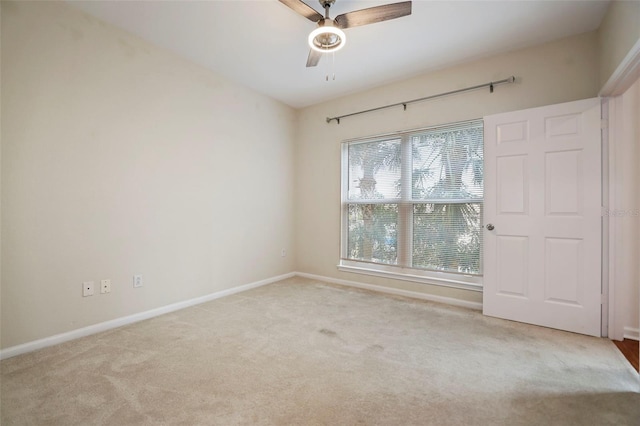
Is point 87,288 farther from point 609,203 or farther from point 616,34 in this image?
point 616,34

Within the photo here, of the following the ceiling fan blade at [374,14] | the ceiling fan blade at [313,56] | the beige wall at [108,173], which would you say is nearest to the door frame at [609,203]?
the ceiling fan blade at [374,14]

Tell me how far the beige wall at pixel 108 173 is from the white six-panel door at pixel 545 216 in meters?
3.01

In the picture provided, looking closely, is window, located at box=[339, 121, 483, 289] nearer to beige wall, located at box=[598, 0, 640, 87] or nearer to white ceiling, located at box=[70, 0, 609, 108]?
white ceiling, located at box=[70, 0, 609, 108]

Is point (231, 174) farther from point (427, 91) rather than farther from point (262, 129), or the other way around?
point (427, 91)

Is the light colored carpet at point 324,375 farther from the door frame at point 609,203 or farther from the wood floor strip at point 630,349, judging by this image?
the door frame at point 609,203

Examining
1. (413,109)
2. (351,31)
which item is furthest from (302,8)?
(413,109)

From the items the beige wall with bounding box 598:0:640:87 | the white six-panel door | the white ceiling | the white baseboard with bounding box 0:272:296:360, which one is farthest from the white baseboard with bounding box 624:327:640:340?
the white baseboard with bounding box 0:272:296:360

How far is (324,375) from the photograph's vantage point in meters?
1.89

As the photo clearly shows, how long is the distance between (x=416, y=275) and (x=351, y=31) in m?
2.82

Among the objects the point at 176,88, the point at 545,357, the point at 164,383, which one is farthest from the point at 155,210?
the point at 545,357

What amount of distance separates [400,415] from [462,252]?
2255mm

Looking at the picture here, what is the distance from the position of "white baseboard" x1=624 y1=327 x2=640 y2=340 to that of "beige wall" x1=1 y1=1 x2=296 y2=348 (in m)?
3.91

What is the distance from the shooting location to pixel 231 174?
3.75 metres

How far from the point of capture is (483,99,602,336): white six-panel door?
2.53m
